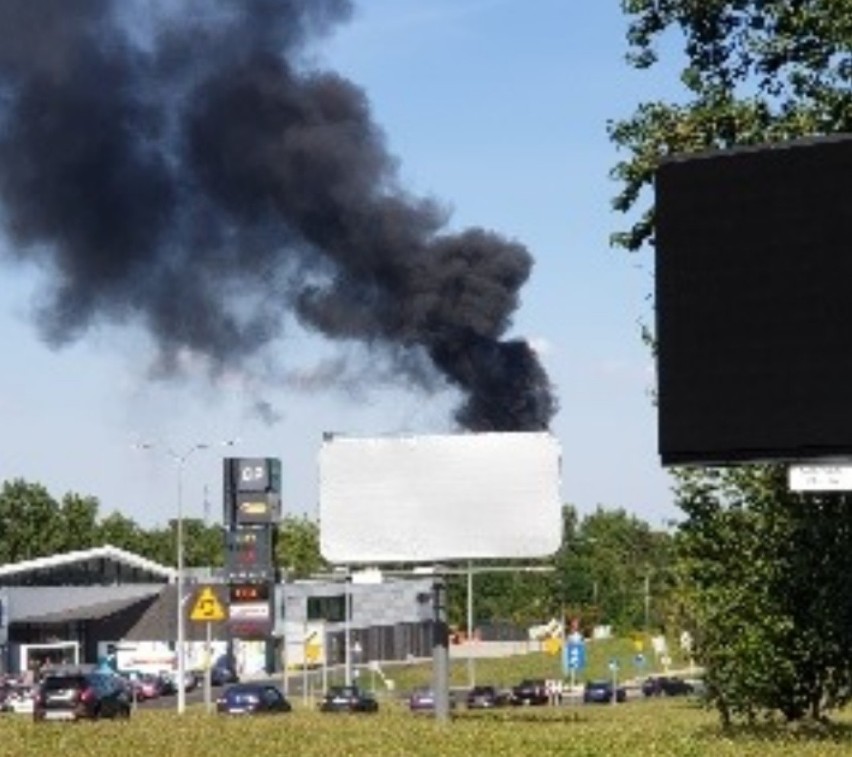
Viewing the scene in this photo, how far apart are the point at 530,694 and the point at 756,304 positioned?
225ft

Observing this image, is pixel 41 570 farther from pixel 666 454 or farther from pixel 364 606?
pixel 666 454

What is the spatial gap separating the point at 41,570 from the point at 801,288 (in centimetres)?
11799

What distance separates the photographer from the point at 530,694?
9988cm

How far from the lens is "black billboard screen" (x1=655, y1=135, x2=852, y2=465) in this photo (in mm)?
32125

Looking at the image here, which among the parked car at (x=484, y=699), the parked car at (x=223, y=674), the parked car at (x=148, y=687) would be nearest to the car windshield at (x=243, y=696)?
the parked car at (x=484, y=699)

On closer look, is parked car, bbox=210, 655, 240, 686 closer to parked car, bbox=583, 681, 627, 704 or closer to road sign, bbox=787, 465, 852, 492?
parked car, bbox=583, 681, 627, 704

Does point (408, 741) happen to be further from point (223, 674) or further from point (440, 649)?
point (223, 674)

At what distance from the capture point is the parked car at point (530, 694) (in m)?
98.4

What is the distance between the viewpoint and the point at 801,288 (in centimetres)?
3244

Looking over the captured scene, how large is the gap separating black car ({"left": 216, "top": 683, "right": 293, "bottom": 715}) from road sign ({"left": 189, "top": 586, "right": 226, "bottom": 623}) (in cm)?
274

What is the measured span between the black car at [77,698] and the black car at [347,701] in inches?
607

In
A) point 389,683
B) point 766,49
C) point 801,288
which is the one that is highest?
point 766,49

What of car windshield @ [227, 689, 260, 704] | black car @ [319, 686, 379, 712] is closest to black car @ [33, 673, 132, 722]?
car windshield @ [227, 689, 260, 704]

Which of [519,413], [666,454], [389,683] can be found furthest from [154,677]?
[666,454]
